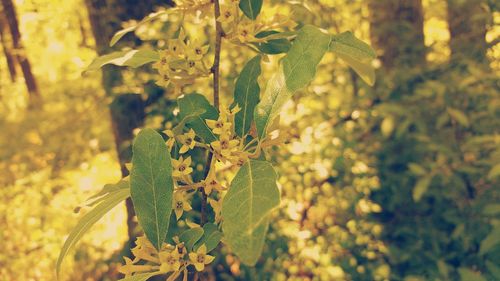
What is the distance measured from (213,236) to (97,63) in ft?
1.16

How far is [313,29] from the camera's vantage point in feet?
2.25

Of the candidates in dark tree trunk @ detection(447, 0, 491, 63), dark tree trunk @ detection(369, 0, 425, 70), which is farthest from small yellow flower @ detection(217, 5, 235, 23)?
dark tree trunk @ detection(369, 0, 425, 70)

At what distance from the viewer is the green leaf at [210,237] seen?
691mm

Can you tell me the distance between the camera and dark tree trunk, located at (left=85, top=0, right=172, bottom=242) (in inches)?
77.2

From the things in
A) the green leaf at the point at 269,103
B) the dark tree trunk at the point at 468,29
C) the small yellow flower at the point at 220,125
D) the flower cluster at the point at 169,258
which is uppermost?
the green leaf at the point at 269,103

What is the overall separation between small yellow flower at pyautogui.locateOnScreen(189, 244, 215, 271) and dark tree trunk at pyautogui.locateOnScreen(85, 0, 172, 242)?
1.31 metres

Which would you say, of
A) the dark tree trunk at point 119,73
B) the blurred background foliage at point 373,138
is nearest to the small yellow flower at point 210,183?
the blurred background foliage at point 373,138

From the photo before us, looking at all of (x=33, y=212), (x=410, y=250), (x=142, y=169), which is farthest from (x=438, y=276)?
(x=33, y=212)

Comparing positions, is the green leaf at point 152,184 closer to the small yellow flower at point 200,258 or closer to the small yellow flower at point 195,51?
the small yellow flower at point 200,258

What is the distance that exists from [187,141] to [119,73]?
1.34 m

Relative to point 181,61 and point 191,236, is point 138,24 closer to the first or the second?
point 181,61

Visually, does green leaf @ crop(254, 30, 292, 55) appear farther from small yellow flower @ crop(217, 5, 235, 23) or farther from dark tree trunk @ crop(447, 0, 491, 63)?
dark tree trunk @ crop(447, 0, 491, 63)

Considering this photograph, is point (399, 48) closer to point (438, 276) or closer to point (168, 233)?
point (438, 276)

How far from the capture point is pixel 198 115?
0.73 meters
